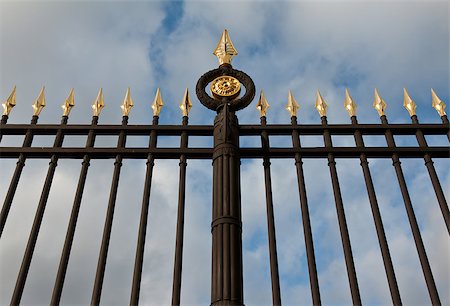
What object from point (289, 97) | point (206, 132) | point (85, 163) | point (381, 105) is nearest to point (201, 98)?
point (206, 132)

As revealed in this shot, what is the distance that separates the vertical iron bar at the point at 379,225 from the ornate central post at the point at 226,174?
1663mm

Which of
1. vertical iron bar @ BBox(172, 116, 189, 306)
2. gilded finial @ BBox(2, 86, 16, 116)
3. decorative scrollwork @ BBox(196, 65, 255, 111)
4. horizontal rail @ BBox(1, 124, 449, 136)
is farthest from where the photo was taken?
gilded finial @ BBox(2, 86, 16, 116)

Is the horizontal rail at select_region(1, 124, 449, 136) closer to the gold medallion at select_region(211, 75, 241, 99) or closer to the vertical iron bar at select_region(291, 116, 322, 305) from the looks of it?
the vertical iron bar at select_region(291, 116, 322, 305)

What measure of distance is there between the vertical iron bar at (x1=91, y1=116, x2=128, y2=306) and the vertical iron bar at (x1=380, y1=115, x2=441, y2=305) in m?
3.71

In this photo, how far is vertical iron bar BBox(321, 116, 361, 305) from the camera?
5551 millimetres

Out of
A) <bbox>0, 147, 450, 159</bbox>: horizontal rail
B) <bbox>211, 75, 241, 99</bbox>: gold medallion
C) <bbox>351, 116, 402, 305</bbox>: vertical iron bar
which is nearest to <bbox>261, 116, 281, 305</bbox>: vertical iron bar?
<bbox>0, 147, 450, 159</bbox>: horizontal rail

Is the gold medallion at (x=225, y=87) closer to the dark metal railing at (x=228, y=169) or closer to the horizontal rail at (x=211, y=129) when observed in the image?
the dark metal railing at (x=228, y=169)

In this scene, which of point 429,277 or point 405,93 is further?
point 405,93

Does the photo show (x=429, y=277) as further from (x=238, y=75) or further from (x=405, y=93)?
(x=238, y=75)

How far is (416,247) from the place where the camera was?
588 cm

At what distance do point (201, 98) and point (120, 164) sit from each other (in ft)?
4.95

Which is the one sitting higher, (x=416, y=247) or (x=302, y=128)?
(x=302, y=128)

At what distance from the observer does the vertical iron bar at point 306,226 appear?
5541 mm

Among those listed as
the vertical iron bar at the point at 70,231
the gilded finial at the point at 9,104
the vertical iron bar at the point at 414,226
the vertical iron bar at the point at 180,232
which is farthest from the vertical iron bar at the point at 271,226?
the gilded finial at the point at 9,104
